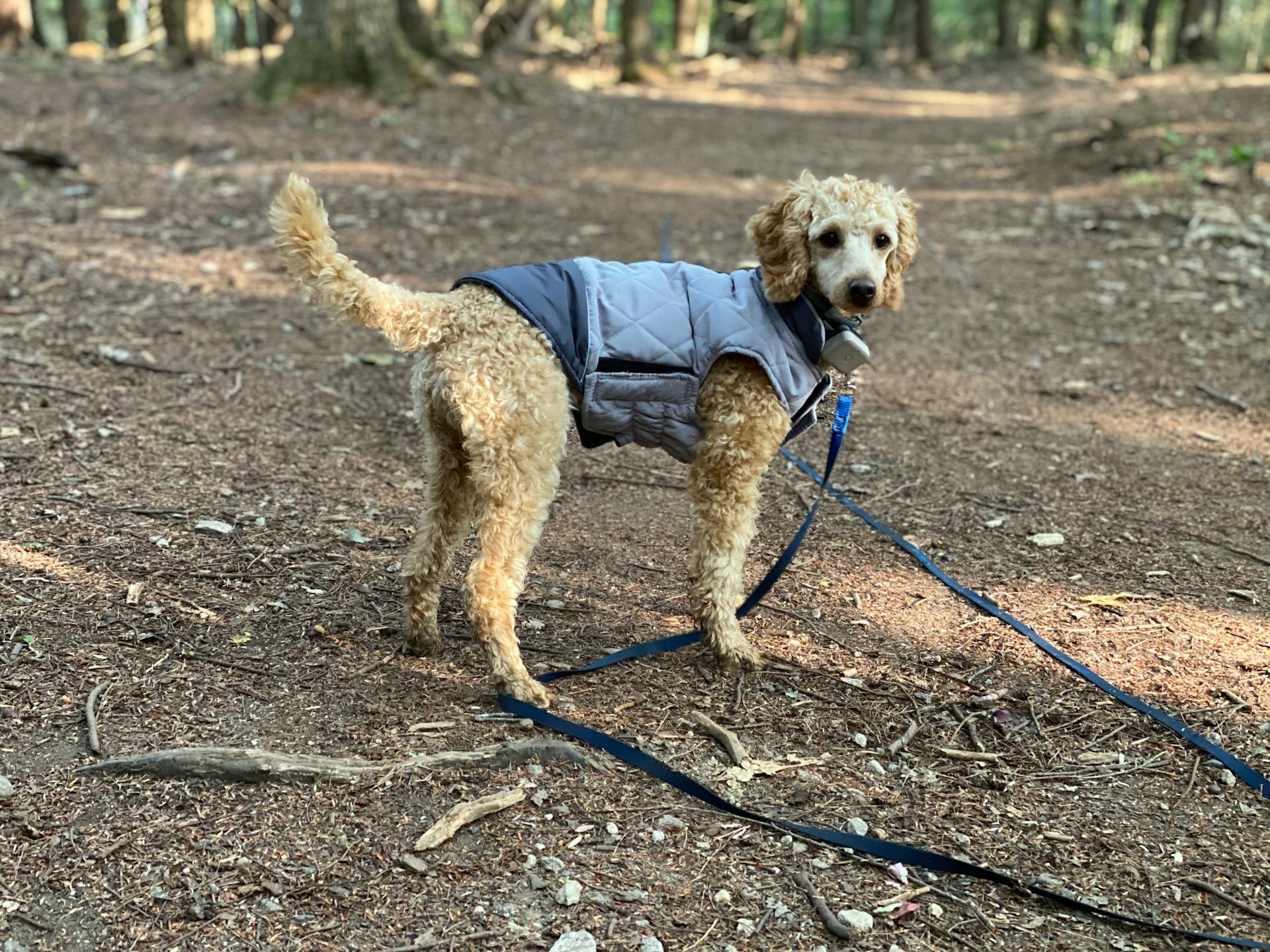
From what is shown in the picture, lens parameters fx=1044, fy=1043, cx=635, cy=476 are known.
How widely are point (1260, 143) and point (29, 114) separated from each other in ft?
46.7

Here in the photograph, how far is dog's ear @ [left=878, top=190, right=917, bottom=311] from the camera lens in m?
4.11

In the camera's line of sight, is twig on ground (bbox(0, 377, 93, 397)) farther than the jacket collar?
Yes

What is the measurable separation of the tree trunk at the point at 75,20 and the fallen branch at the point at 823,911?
24.9m

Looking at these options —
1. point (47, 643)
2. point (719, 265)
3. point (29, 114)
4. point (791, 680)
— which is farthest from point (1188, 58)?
point (47, 643)

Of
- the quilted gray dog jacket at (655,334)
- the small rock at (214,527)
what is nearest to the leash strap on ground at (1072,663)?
the quilted gray dog jacket at (655,334)

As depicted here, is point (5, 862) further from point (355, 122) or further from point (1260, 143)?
point (1260, 143)

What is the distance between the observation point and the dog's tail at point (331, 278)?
3.38 meters

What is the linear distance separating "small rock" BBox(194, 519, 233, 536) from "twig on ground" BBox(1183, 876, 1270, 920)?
3.99m

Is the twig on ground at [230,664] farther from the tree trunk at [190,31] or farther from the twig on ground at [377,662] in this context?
the tree trunk at [190,31]

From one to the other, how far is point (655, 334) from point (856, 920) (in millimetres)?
2093

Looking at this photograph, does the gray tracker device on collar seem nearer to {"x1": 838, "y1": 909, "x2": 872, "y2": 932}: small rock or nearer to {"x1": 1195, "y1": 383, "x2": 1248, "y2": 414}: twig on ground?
{"x1": 838, "y1": 909, "x2": 872, "y2": 932}: small rock

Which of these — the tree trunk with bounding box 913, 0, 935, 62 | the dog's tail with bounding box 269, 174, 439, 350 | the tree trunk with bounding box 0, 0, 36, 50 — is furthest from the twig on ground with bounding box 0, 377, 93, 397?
the tree trunk with bounding box 913, 0, 935, 62

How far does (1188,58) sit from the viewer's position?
2441cm

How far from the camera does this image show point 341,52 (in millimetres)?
13320
